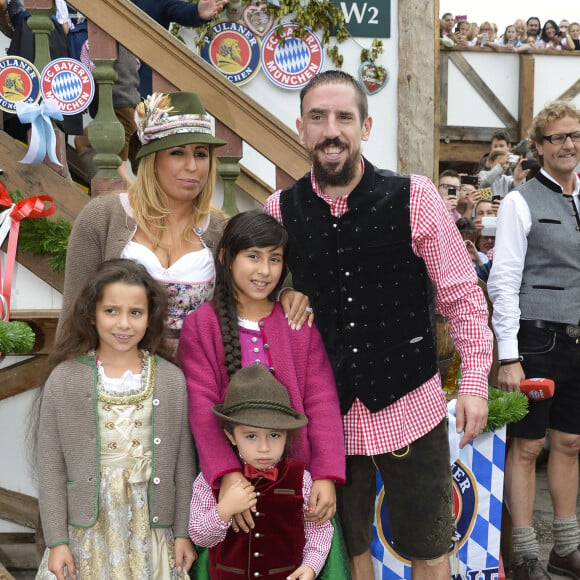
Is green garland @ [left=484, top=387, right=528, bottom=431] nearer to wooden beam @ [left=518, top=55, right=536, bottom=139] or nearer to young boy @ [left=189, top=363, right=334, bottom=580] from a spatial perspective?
young boy @ [left=189, top=363, right=334, bottom=580]

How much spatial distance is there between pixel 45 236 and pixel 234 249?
1.19 m

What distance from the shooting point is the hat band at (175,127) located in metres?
2.68

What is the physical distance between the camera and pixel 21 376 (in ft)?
12.5

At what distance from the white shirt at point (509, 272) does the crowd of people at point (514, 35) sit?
313 inches

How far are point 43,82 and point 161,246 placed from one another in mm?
1190

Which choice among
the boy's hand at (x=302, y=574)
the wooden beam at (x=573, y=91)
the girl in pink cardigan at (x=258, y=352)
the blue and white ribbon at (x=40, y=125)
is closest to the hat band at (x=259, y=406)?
the girl in pink cardigan at (x=258, y=352)

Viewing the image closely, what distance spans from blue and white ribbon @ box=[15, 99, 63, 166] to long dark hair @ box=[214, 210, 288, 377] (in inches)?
47.5

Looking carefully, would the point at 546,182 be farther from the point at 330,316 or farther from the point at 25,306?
the point at 25,306

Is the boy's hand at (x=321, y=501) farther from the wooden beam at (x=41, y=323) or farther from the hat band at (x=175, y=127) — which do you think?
the wooden beam at (x=41, y=323)

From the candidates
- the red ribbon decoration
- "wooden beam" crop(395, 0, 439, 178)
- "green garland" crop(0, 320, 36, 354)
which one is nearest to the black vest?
"green garland" crop(0, 320, 36, 354)

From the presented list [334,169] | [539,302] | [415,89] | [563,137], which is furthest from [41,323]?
[415,89]

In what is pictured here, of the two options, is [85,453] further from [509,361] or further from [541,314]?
[541,314]

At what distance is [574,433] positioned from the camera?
142 inches

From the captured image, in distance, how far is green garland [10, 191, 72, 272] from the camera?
3354 mm
